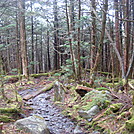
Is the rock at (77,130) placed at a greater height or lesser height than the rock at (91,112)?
lesser

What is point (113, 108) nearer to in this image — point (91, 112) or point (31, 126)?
point (91, 112)

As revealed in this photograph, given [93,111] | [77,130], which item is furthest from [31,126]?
[93,111]

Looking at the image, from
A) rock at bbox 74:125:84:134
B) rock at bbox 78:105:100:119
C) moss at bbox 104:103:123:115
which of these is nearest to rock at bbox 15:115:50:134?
rock at bbox 74:125:84:134

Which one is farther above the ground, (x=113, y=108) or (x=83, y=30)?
(x=83, y=30)

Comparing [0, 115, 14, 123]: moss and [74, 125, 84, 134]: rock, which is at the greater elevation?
[0, 115, 14, 123]: moss

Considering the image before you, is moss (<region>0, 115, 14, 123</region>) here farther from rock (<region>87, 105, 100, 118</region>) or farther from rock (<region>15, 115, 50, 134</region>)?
rock (<region>87, 105, 100, 118</region>)

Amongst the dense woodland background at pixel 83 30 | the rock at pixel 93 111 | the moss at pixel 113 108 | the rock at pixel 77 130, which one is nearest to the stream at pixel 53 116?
the rock at pixel 77 130

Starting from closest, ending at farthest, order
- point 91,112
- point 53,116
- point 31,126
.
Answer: point 31,126 → point 91,112 → point 53,116

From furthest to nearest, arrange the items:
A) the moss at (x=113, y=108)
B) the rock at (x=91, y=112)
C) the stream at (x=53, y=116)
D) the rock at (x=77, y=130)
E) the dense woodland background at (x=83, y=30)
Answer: the dense woodland background at (x=83, y=30) → the rock at (x=91, y=112) → the stream at (x=53, y=116) → the moss at (x=113, y=108) → the rock at (x=77, y=130)

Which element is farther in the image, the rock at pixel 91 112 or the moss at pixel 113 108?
the rock at pixel 91 112

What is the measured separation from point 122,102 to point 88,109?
4.50ft

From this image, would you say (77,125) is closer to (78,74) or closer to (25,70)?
(78,74)

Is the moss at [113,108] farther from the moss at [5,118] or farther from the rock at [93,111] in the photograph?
the moss at [5,118]

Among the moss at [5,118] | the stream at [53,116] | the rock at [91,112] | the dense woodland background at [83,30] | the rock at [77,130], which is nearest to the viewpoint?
the moss at [5,118]
